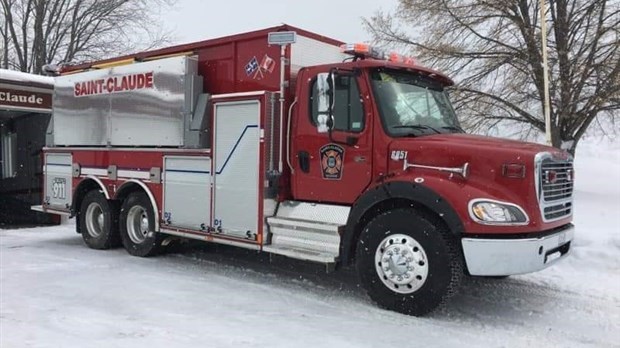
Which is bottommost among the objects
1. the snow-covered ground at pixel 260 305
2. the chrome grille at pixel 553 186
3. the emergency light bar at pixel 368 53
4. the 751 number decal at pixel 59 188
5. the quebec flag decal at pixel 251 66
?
the snow-covered ground at pixel 260 305

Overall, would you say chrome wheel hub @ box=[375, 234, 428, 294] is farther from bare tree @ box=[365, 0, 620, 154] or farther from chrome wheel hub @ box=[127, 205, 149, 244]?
bare tree @ box=[365, 0, 620, 154]

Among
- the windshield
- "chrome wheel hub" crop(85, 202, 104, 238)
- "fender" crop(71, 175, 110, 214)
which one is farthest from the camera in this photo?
"chrome wheel hub" crop(85, 202, 104, 238)

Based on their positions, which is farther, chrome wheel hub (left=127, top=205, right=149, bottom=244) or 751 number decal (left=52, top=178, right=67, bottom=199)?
751 number decal (left=52, top=178, right=67, bottom=199)

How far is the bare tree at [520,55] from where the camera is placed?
15.8 metres

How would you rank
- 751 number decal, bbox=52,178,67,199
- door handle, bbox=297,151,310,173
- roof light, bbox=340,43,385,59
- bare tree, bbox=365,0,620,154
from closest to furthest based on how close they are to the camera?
1. roof light, bbox=340,43,385,59
2. door handle, bbox=297,151,310,173
3. 751 number decal, bbox=52,178,67,199
4. bare tree, bbox=365,0,620,154

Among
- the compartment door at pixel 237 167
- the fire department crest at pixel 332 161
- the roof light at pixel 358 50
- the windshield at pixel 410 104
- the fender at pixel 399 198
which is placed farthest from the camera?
the compartment door at pixel 237 167

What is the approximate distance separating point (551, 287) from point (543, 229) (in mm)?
1942

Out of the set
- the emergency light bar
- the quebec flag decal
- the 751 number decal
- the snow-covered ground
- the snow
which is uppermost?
the snow

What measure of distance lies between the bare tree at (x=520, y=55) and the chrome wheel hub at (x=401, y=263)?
38.5ft

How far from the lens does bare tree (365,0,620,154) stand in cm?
1576

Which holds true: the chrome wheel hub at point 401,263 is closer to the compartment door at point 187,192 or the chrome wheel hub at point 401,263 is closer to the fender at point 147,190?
the compartment door at point 187,192

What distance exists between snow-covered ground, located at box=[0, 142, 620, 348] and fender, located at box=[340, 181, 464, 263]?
0.73m

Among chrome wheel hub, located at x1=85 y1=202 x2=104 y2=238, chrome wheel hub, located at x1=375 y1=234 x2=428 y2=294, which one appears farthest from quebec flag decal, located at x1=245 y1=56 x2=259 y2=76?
chrome wheel hub, located at x1=85 y1=202 x2=104 y2=238

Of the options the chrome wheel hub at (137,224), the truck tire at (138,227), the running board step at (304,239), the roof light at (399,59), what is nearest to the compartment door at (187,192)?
the truck tire at (138,227)
